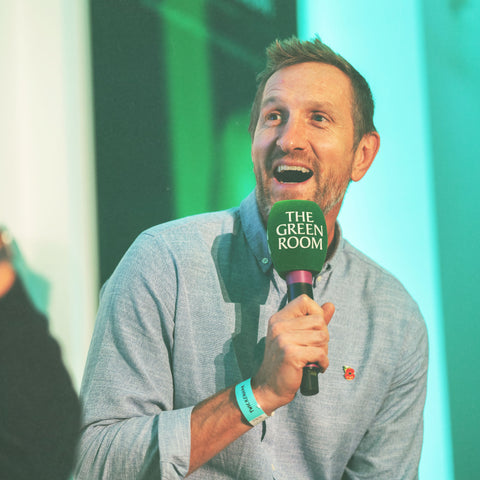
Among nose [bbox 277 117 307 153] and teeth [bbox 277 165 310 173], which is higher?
nose [bbox 277 117 307 153]

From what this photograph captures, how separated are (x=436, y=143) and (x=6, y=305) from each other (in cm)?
171

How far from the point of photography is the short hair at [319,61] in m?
1.78

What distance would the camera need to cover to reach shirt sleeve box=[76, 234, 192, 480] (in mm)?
1240

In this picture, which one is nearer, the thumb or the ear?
the thumb

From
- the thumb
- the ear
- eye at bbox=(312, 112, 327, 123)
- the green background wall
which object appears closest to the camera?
the thumb

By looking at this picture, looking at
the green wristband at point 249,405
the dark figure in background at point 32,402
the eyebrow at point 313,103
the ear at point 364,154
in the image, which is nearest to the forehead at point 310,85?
the eyebrow at point 313,103

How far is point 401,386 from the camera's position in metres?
1.70

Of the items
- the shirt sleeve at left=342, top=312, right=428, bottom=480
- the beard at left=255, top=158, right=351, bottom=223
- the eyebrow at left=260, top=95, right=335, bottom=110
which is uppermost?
the eyebrow at left=260, top=95, right=335, bottom=110

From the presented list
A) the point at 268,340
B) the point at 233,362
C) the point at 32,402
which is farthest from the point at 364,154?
the point at 32,402

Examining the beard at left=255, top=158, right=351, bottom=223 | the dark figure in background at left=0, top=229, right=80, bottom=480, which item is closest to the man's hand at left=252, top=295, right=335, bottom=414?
the dark figure in background at left=0, top=229, right=80, bottom=480

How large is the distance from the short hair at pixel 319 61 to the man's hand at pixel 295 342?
33.9 inches

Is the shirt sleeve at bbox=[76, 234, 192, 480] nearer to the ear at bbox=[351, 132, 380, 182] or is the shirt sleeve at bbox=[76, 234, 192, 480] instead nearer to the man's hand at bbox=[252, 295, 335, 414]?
the man's hand at bbox=[252, 295, 335, 414]

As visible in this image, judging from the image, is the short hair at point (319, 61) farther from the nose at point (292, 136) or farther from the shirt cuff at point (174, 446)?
the shirt cuff at point (174, 446)

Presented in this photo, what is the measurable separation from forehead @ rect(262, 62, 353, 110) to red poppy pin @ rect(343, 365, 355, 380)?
0.77 m
